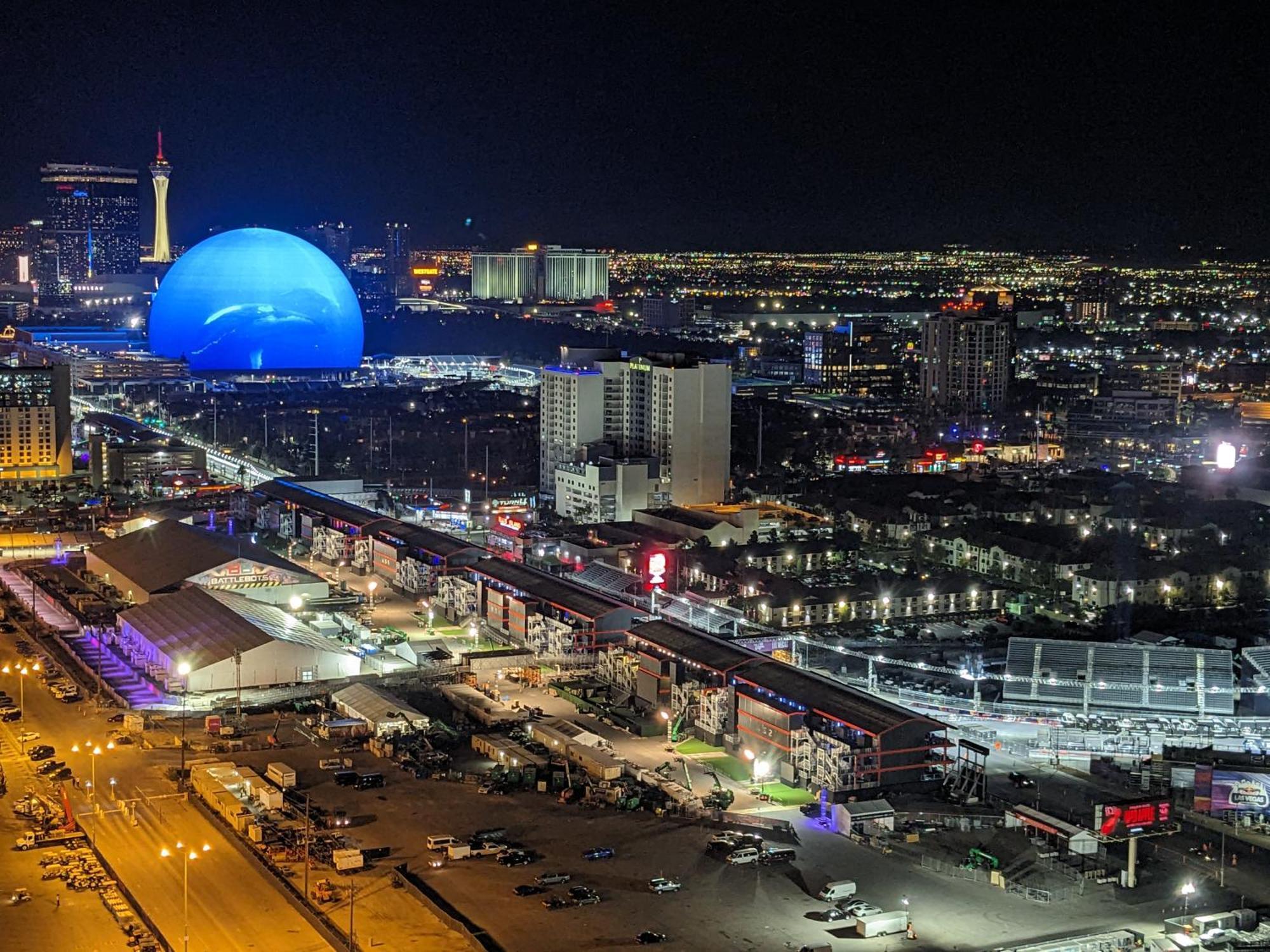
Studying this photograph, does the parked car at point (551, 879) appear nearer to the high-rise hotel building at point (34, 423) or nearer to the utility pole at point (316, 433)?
the utility pole at point (316, 433)

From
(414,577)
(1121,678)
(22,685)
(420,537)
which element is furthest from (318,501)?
(1121,678)

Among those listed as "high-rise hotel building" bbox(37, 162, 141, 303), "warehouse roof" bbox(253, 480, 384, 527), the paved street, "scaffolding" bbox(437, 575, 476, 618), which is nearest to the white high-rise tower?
"high-rise hotel building" bbox(37, 162, 141, 303)

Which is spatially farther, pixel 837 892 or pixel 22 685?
pixel 22 685

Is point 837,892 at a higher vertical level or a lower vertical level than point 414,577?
lower

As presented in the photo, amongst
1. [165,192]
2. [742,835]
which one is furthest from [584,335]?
[742,835]

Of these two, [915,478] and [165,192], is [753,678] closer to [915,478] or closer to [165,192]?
[915,478]

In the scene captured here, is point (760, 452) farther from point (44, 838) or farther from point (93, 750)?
point (44, 838)
